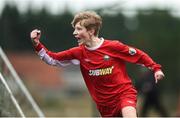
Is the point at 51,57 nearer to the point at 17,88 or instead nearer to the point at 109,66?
the point at 109,66

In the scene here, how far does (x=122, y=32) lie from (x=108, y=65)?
1227 centimetres

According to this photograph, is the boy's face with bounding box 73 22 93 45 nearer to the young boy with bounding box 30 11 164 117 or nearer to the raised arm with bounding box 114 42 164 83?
the young boy with bounding box 30 11 164 117

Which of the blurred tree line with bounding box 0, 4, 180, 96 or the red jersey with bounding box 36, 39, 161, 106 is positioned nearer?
the red jersey with bounding box 36, 39, 161, 106

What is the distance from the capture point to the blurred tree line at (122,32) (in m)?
19.9

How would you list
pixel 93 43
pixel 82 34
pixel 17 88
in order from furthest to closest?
pixel 17 88 → pixel 93 43 → pixel 82 34

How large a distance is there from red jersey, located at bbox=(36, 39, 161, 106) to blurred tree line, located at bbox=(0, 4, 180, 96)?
10329 mm

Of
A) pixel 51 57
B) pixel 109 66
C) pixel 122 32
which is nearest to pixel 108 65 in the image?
pixel 109 66

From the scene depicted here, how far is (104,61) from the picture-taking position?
8.80 m

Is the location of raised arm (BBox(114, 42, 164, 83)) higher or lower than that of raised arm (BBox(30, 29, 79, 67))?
lower

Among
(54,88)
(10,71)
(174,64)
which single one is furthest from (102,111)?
(54,88)

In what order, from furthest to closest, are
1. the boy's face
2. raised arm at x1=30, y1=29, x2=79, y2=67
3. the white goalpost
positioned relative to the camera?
the white goalpost, raised arm at x1=30, y1=29, x2=79, y2=67, the boy's face

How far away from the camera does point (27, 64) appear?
124 ft

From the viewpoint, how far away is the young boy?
878 cm

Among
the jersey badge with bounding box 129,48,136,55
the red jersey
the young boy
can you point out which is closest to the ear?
the young boy
